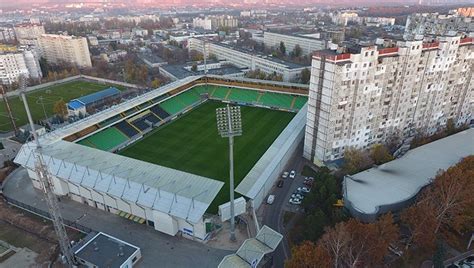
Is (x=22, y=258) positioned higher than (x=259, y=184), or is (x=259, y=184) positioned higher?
(x=259, y=184)

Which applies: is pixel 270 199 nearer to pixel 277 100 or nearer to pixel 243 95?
pixel 277 100

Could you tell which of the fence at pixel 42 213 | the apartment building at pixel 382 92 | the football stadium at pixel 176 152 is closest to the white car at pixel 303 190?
the football stadium at pixel 176 152

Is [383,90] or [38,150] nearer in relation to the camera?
[38,150]

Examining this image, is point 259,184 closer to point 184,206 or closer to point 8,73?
point 184,206

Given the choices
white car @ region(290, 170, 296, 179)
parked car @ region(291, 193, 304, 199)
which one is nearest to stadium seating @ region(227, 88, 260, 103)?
white car @ region(290, 170, 296, 179)

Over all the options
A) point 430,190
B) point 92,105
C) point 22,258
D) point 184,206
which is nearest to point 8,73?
point 92,105
